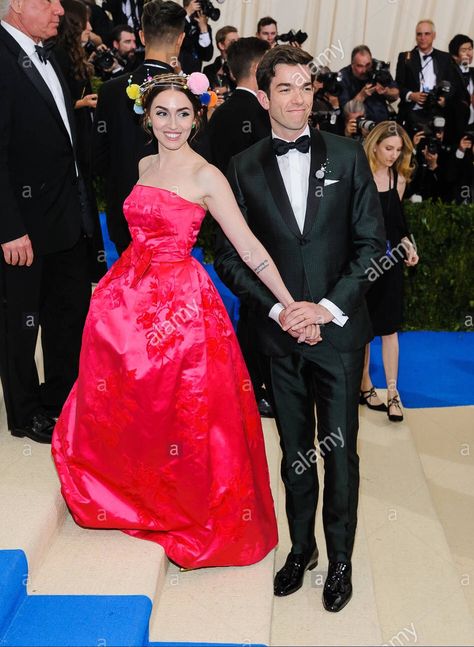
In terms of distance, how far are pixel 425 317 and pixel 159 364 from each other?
3.72 meters

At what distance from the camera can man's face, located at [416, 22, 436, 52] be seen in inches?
307

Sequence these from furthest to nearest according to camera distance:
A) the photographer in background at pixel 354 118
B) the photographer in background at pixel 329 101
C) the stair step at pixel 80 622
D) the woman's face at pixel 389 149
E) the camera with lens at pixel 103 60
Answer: the photographer in background at pixel 329 101, the photographer in background at pixel 354 118, the camera with lens at pixel 103 60, the woman's face at pixel 389 149, the stair step at pixel 80 622

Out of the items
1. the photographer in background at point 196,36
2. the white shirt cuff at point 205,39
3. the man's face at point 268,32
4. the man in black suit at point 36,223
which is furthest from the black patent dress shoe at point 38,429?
the man's face at point 268,32

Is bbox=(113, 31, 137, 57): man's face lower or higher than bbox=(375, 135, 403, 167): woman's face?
higher

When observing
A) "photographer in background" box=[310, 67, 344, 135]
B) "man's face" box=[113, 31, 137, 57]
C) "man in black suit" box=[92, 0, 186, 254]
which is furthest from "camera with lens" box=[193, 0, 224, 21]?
"man in black suit" box=[92, 0, 186, 254]

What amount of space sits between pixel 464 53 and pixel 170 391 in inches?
260

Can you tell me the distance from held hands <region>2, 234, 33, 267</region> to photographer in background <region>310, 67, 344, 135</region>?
3.35m

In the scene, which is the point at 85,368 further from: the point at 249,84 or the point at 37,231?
the point at 249,84

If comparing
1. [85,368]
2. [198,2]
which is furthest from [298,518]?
[198,2]

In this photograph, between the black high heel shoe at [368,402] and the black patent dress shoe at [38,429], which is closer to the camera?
the black patent dress shoe at [38,429]

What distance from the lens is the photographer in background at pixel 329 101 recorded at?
6.15 meters

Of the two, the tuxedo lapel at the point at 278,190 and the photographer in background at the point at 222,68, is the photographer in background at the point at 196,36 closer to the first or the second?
the photographer in background at the point at 222,68

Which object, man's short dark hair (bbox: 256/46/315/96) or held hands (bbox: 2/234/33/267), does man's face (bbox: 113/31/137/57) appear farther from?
man's short dark hair (bbox: 256/46/315/96)

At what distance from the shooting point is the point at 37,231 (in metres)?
3.25
